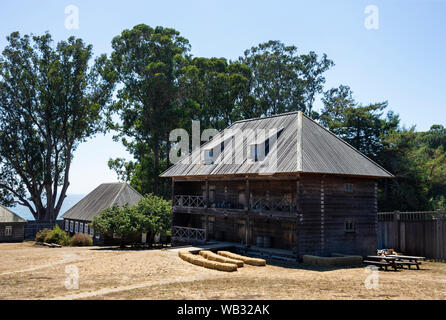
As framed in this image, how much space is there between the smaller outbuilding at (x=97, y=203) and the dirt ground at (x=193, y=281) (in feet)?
58.5

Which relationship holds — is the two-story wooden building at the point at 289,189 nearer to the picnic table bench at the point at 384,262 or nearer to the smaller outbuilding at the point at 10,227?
the picnic table bench at the point at 384,262

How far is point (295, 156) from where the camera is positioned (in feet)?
79.8

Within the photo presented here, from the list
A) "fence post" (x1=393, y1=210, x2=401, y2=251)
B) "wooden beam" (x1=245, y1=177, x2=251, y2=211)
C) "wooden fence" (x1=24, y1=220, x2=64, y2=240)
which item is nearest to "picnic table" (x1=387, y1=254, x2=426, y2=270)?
"fence post" (x1=393, y1=210, x2=401, y2=251)

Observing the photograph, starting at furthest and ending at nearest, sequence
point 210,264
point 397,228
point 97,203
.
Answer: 1. point 97,203
2. point 397,228
3. point 210,264

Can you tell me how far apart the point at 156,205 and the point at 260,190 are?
10.3 m

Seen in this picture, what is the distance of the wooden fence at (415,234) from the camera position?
24953 millimetres

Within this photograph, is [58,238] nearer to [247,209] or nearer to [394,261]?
[247,209]

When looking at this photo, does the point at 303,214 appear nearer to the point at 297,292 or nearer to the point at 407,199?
the point at 297,292

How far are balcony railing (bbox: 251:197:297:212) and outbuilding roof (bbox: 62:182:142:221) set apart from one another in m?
A: 18.4

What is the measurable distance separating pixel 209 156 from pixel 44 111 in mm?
28488

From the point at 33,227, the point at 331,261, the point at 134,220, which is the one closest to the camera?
the point at 331,261

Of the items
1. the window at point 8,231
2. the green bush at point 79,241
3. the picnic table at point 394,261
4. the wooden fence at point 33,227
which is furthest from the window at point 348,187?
the window at point 8,231

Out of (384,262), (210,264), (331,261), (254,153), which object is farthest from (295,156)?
(210,264)
